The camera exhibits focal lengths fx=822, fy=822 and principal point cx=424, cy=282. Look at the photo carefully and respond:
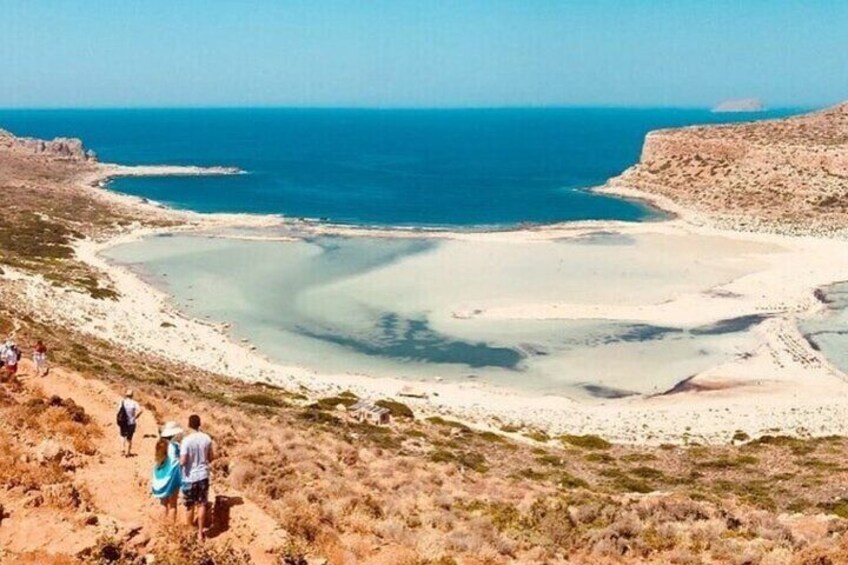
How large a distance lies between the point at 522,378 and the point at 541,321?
11267mm

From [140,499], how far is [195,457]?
233 centimetres

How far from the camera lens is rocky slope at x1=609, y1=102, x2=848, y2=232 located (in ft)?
334

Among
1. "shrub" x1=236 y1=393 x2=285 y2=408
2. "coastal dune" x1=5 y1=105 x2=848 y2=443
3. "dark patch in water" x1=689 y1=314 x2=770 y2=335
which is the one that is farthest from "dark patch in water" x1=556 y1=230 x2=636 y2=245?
"shrub" x1=236 y1=393 x2=285 y2=408

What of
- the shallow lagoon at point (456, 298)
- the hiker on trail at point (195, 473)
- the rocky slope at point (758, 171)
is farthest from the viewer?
the rocky slope at point (758, 171)

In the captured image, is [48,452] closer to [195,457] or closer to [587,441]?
[195,457]

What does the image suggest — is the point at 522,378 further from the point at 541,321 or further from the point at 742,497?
the point at 742,497

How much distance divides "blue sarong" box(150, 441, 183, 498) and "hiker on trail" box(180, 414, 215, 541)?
0.24 metres

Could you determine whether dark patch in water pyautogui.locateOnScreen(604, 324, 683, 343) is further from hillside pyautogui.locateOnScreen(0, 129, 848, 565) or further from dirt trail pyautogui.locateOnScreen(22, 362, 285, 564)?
dirt trail pyautogui.locateOnScreen(22, 362, 285, 564)

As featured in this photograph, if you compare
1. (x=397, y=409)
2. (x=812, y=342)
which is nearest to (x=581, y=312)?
(x=812, y=342)

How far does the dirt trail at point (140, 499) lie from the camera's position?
1313cm

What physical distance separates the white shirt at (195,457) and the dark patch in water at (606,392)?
104ft

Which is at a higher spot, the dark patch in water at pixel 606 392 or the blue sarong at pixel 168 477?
the blue sarong at pixel 168 477

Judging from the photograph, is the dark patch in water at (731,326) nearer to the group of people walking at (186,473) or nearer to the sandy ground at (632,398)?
the sandy ground at (632,398)

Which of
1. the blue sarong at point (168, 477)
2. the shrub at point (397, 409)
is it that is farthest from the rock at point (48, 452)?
the shrub at point (397, 409)
